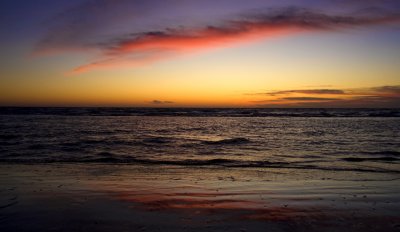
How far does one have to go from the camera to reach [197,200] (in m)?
7.21

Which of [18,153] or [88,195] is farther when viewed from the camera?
[18,153]

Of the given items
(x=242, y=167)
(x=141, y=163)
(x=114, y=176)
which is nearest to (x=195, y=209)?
(x=114, y=176)

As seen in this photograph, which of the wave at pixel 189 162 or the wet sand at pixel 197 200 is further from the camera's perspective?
the wave at pixel 189 162

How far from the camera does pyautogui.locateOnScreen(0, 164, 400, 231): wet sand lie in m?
5.55

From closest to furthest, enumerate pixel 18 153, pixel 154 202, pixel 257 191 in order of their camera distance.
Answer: pixel 154 202 < pixel 257 191 < pixel 18 153

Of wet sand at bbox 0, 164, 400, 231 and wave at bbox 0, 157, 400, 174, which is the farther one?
wave at bbox 0, 157, 400, 174

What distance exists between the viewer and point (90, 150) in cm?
1684

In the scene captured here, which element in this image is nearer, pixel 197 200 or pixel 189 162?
pixel 197 200

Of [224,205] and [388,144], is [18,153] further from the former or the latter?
[388,144]

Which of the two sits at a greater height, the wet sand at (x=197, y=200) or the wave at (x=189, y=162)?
the wet sand at (x=197, y=200)

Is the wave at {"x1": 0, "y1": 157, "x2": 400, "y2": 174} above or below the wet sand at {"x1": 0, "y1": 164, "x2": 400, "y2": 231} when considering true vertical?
below

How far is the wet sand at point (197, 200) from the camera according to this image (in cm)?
555

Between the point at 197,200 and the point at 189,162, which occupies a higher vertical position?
the point at 197,200

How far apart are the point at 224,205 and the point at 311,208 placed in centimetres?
173
